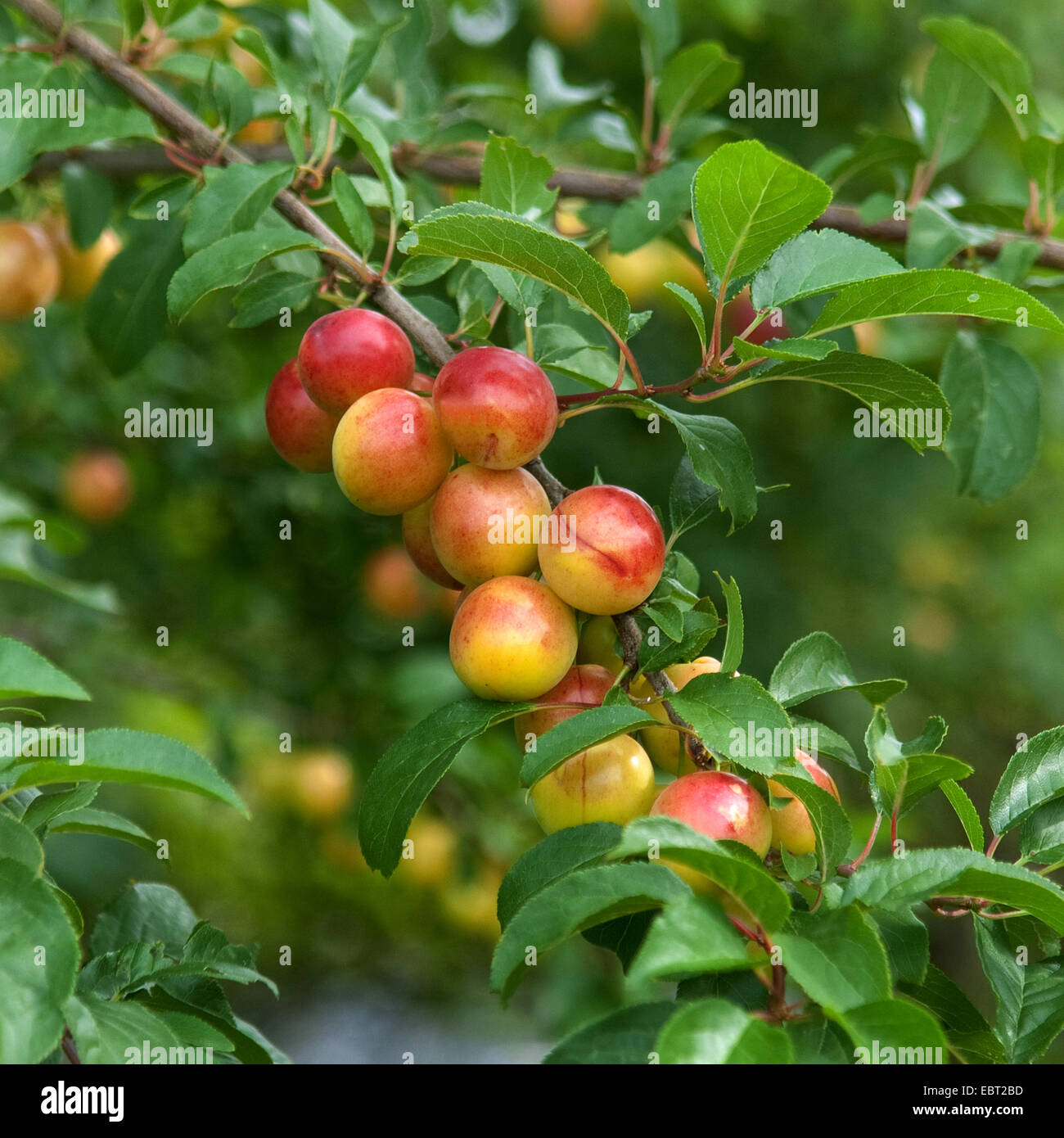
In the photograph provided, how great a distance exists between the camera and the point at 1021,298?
0.66 m

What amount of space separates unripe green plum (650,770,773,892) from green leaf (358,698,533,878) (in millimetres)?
134

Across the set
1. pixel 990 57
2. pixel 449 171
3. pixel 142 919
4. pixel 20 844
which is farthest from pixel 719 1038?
pixel 990 57

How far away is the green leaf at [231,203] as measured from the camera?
2.96ft

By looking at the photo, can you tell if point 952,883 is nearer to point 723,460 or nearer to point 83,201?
point 723,460

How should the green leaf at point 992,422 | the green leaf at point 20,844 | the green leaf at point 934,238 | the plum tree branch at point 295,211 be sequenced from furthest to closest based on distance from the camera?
the green leaf at point 992,422 → the green leaf at point 934,238 → the plum tree branch at point 295,211 → the green leaf at point 20,844

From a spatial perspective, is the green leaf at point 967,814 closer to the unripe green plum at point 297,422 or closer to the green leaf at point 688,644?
the green leaf at point 688,644

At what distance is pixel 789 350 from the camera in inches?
27.0

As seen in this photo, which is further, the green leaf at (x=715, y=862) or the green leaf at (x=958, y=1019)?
the green leaf at (x=958, y=1019)

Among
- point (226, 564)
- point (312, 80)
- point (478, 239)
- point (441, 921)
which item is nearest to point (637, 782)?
point (478, 239)

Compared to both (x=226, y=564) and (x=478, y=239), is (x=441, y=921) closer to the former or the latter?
(x=226, y=564)

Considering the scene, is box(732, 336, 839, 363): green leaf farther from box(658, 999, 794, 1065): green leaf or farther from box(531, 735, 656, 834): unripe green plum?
box(658, 999, 794, 1065): green leaf

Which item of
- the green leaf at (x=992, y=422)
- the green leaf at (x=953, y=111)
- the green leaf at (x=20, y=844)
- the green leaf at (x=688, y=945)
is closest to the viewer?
the green leaf at (x=688, y=945)

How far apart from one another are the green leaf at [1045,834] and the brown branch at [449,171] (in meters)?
0.70

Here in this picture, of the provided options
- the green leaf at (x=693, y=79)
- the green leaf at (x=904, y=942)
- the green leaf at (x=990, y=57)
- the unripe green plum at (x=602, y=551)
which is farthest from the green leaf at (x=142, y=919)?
the green leaf at (x=990, y=57)
